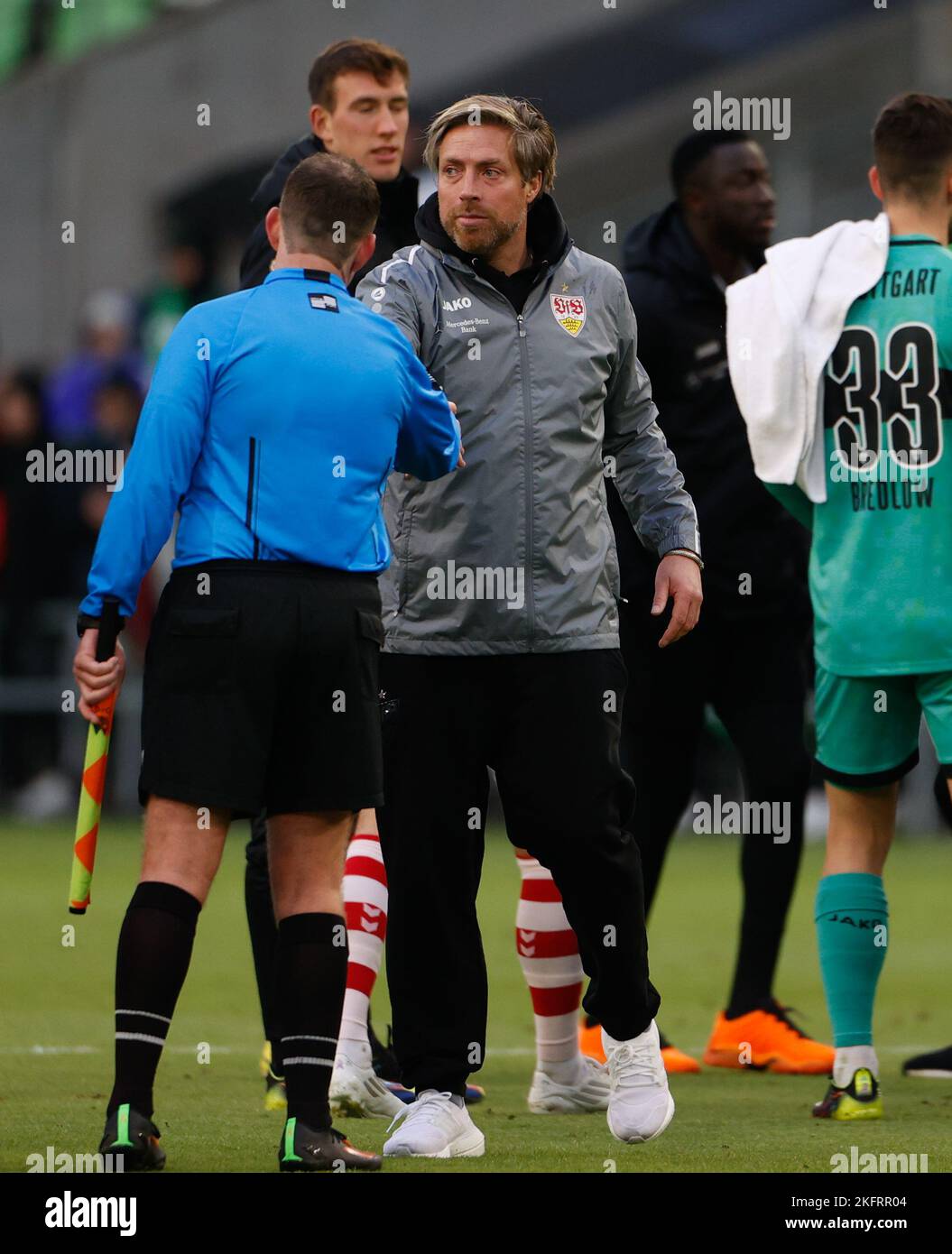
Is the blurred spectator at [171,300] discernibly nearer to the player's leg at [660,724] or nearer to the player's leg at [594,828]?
the player's leg at [660,724]

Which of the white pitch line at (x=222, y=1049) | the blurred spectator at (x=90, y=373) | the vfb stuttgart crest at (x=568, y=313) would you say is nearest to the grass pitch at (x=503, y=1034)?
the white pitch line at (x=222, y=1049)

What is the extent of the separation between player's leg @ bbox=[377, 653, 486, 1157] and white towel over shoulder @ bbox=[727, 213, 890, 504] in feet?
3.75

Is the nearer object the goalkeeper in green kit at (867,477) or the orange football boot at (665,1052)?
the goalkeeper in green kit at (867,477)

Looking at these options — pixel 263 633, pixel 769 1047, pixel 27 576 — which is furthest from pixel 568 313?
pixel 27 576

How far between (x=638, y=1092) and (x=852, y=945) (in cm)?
96

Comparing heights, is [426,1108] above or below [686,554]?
below

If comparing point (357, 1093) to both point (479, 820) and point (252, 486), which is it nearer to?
point (479, 820)

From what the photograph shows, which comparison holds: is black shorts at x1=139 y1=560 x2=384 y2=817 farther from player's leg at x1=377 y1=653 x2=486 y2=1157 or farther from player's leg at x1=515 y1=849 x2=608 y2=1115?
player's leg at x1=515 y1=849 x2=608 y2=1115

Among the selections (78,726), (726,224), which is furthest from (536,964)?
(78,726)

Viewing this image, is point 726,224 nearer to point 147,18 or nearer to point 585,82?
point 585,82

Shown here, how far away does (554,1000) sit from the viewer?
6406 millimetres

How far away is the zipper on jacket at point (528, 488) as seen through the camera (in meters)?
5.38

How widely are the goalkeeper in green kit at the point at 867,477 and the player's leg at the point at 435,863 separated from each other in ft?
3.54

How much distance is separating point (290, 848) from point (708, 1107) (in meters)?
1.73
